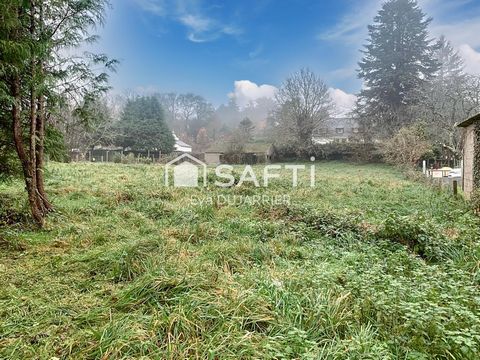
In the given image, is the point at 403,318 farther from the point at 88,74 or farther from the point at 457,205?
the point at 88,74

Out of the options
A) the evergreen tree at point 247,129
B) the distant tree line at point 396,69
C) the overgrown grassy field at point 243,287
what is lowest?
the overgrown grassy field at point 243,287

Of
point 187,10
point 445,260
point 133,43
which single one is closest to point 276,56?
point 187,10

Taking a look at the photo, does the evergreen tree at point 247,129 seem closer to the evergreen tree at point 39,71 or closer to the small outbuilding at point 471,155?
the small outbuilding at point 471,155

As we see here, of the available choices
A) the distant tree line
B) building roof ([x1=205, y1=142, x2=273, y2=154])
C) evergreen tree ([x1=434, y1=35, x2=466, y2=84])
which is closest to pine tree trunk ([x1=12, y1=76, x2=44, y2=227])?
building roof ([x1=205, y1=142, x2=273, y2=154])

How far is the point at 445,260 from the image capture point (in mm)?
4086

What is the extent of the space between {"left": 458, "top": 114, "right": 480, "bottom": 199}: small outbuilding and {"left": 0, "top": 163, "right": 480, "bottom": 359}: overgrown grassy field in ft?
8.40

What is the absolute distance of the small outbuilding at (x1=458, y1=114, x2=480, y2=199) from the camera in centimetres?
827

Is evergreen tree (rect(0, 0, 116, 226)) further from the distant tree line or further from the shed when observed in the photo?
the distant tree line

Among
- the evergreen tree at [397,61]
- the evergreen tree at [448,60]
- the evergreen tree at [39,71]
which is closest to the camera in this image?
the evergreen tree at [39,71]

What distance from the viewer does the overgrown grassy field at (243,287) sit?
87.4 inches

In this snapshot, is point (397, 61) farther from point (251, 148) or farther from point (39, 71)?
point (39, 71)

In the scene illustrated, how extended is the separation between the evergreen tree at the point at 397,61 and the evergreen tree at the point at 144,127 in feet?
64.2

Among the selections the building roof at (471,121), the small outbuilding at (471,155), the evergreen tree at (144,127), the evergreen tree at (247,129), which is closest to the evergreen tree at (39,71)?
the building roof at (471,121)

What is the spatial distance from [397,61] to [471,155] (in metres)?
21.9
